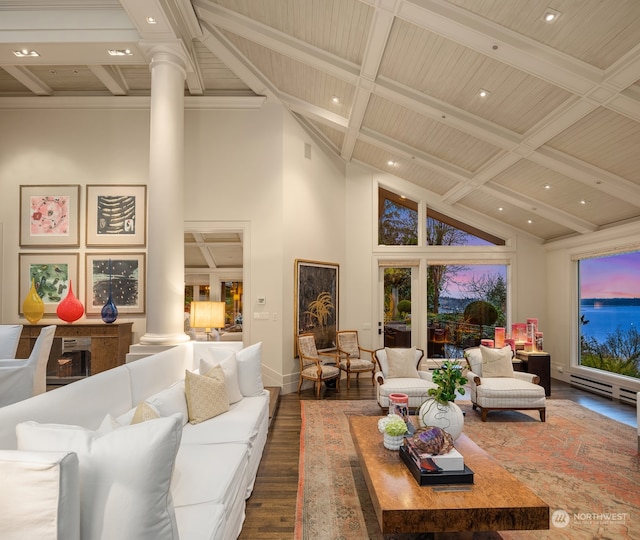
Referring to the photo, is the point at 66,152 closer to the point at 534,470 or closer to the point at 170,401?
the point at 170,401

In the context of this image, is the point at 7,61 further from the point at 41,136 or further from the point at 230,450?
the point at 230,450

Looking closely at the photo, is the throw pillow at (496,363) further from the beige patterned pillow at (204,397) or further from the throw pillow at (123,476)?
the throw pillow at (123,476)

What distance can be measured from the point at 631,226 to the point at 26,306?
8.10 metres

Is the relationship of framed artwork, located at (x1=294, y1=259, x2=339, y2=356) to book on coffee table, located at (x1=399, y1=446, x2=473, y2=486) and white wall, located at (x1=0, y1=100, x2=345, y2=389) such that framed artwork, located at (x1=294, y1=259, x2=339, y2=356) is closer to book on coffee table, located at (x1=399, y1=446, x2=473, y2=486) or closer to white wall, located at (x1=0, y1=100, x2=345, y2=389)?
white wall, located at (x1=0, y1=100, x2=345, y2=389)

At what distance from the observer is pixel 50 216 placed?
6.07 m

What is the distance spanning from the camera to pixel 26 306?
5.41 metres

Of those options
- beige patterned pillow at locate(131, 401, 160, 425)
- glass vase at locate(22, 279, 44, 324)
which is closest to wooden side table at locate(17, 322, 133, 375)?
glass vase at locate(22, 279, 44, 324)

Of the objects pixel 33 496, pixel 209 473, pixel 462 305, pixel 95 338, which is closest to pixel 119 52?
pixel 95 338

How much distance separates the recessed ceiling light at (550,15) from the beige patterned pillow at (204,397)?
12.6ft

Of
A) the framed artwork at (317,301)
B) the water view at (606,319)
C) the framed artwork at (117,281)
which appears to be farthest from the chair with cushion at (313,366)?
the water view at (606,319)

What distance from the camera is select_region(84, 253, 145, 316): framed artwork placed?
5.99 m

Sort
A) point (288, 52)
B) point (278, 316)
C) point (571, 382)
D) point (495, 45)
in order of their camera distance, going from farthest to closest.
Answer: point (571, 382), point (278, 316), point (288, 52), point (495, 45)

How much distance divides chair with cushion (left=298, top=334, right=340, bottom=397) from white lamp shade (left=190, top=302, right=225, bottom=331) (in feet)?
4.55

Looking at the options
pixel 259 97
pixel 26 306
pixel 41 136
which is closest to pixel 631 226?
pixel 259 97
